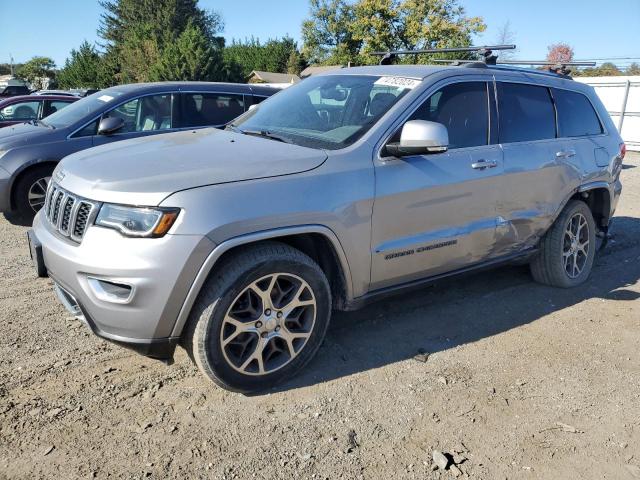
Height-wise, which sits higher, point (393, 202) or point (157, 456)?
point (393, 202)

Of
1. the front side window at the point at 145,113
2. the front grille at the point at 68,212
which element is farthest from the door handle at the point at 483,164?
the front side window at the point at 145,113

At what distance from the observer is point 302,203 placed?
296 centimetres

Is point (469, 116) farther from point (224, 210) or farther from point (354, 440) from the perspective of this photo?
point (354, 440)

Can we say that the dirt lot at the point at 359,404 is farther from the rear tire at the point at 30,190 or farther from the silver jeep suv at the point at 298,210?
the rear tire at the point at 30,190

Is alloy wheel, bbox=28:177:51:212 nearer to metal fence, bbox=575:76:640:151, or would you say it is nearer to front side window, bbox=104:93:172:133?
front side window, bbox=104:93:172:133

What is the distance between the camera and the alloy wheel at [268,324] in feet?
9.68

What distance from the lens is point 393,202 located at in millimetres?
3338

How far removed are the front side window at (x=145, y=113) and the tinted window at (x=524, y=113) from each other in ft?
14.2

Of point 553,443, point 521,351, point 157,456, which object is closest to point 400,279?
point 521,351

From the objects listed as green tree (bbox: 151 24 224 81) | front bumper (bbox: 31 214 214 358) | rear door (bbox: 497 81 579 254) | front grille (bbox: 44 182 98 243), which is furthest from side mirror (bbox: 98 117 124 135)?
green tree (bbox: 151 24 224 81)

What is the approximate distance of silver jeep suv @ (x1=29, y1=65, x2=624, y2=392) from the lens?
2688 mm

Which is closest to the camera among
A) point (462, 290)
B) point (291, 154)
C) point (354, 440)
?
point (354, 440)

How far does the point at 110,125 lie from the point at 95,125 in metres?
0.41

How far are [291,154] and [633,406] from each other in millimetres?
2498
